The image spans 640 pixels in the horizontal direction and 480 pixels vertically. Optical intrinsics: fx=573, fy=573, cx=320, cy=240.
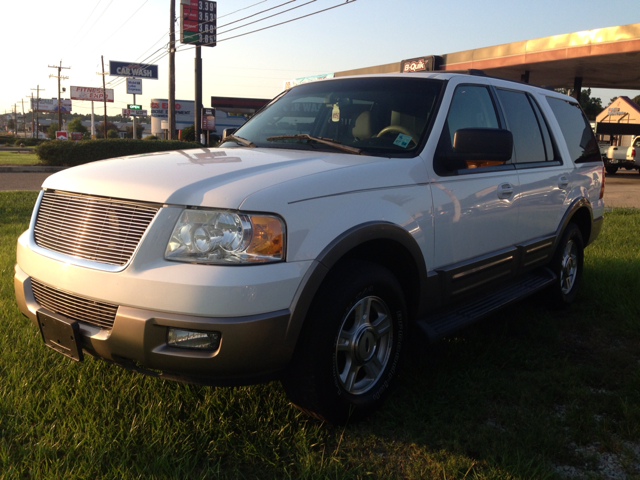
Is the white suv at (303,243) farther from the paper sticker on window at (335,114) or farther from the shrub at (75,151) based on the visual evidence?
the shrub at (75,151)

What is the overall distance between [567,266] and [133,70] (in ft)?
229

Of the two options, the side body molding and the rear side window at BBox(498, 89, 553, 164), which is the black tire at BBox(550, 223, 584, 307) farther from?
the side body molding

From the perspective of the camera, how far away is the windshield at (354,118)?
11.5 ft

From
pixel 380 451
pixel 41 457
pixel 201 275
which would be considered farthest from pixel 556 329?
pixel 41 457

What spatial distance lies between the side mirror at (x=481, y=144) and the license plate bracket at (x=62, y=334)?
221 centimetres

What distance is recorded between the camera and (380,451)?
108 inches

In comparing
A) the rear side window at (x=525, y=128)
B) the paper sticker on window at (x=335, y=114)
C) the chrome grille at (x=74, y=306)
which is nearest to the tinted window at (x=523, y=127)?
the rear side window at (x=525, y=128)

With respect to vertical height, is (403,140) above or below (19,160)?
above

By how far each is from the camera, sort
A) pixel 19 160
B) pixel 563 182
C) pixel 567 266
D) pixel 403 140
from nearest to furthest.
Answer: pixel 403 140, pixel 563 182, pixel 567 266, pixel 19 160

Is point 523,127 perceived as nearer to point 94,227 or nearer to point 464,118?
point 464,118

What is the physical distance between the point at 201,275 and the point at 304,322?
55cm

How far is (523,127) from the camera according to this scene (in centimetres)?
441

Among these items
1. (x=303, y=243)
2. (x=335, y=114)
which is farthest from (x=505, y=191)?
(x=303, y=243)

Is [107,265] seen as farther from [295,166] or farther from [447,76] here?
[447,76]
